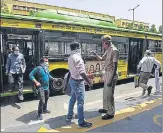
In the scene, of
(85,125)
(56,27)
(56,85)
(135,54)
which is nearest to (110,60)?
(85,125)

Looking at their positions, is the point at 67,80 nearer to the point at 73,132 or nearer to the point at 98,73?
the point at 73,132

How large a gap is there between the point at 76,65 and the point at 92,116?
1699 mm

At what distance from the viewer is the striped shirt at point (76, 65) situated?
5.30 m

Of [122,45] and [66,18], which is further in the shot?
[122,45]

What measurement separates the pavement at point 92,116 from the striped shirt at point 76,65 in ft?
3.68

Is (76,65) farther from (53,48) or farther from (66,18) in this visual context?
(66,18)

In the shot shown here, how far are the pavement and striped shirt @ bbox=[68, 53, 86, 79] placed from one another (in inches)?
44.2

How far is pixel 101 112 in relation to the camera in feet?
22.0

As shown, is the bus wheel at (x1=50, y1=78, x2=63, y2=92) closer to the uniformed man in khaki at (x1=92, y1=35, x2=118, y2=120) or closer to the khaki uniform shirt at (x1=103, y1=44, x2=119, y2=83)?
the uniformed man in khaki at (x1=92, y1=35, x2=118, y2=120)

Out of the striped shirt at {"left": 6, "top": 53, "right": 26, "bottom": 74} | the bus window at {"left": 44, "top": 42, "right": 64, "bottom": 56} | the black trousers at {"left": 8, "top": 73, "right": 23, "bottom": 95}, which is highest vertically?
the bus window at {"left": 44, "top": 42, "right": 64, "bottom": 56}

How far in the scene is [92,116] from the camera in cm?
641

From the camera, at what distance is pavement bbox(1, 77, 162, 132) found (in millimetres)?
5567

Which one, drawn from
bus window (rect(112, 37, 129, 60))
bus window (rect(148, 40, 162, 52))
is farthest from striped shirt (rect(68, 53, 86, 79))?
bus window (rect(148, 40, 162, 52))

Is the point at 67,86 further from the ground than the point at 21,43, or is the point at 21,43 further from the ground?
the point at 21,43
